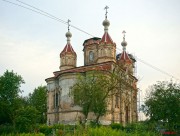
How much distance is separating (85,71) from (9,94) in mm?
14708

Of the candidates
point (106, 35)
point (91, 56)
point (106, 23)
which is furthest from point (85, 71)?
point (106, 23)

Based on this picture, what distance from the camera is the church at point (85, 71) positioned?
1419 inches

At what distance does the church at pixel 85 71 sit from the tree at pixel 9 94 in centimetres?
673

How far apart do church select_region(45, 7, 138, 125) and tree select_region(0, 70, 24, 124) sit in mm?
6725

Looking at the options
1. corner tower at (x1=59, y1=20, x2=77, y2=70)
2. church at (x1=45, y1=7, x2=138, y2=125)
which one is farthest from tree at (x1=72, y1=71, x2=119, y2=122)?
corner tower at (x1=59, y1=20, x2=77, y2=70)

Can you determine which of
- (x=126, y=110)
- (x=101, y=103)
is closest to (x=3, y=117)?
(x=126, y=110)

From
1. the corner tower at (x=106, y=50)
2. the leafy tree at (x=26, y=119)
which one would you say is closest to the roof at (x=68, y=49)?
the corner tower at (x=106, y=50)

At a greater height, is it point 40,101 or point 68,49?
point 68,49

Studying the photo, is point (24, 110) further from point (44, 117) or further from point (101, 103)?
point (44, 117)

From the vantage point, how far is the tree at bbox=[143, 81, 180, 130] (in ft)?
84.7

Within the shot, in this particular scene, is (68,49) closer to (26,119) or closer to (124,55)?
(124,55)

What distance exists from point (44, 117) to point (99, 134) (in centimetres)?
4512

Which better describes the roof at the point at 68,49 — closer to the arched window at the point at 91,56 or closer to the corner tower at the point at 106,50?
the arched window at the point at 91,56

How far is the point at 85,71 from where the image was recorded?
37.4 m
